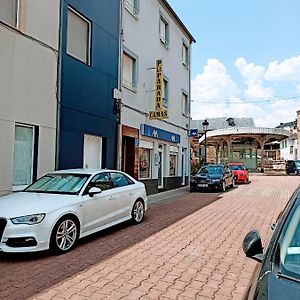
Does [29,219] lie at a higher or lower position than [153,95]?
lower

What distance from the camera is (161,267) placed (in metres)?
5.39

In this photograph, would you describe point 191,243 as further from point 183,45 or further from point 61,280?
point 183,45

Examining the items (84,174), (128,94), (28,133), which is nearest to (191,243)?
(84,174)

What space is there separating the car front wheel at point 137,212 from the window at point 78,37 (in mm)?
5002

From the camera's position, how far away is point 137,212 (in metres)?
8.85

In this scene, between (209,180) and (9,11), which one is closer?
(9,11)

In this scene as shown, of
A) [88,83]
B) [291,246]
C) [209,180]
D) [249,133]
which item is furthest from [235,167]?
[291,246]

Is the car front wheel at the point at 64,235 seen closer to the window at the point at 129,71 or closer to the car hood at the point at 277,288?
the car hood at the point at 277,288

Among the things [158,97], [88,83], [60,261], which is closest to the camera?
[60,261]

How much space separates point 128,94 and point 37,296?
1041 centimetres

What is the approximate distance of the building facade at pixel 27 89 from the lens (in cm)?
816

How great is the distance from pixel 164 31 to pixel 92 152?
9.24 m

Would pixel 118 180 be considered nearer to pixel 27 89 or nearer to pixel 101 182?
pixel 101 182

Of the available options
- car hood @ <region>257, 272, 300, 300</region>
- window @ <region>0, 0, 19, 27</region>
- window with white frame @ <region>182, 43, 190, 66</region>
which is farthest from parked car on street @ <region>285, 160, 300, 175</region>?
car hood @ <region>257, 272, 300, 300</region>
